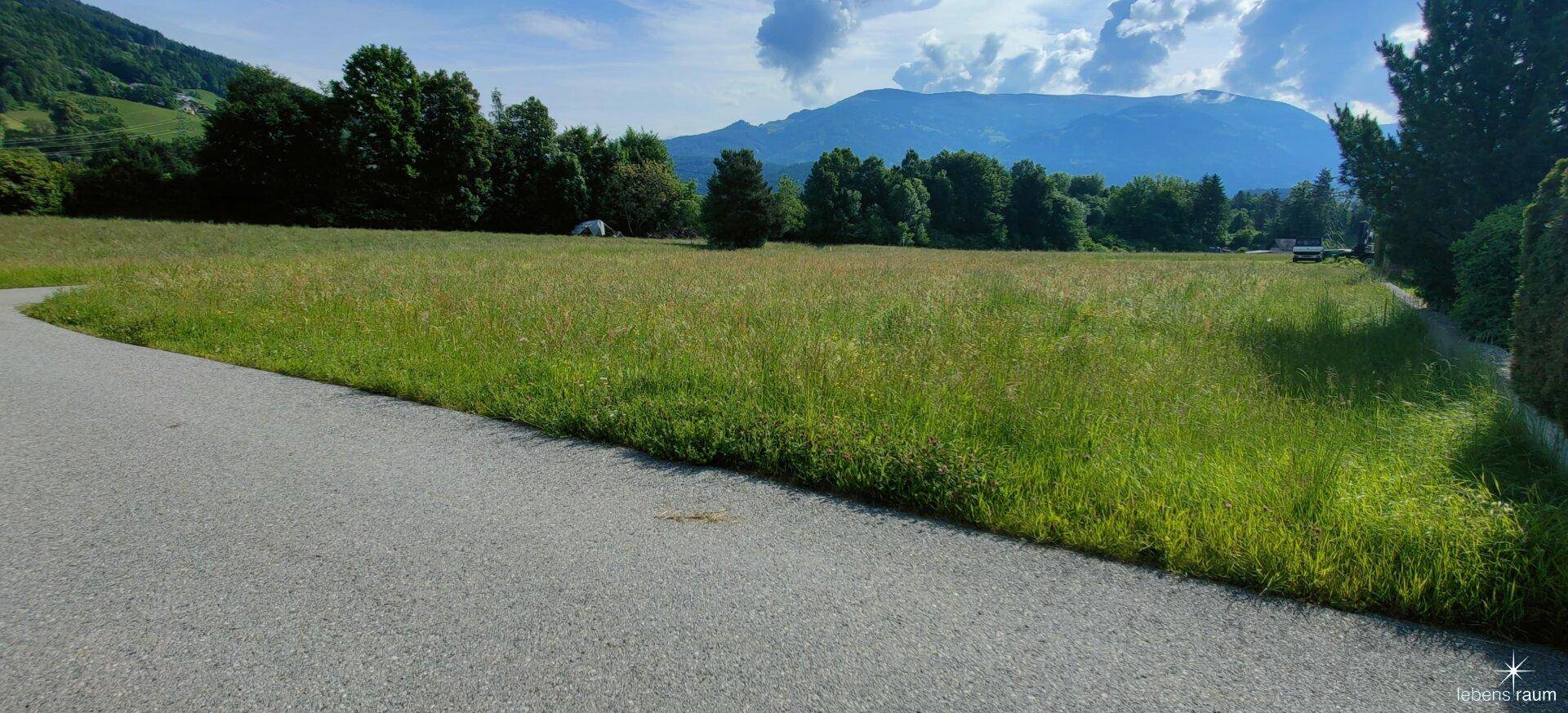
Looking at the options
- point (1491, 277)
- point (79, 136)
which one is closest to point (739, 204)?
point (1491, 277)

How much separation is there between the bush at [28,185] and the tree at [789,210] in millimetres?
50280

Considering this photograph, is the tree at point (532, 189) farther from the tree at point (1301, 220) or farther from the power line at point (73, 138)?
the tree at point (1301, 220)

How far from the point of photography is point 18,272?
1670 cm

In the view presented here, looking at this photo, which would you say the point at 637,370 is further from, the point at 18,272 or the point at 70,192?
the point at 70,192

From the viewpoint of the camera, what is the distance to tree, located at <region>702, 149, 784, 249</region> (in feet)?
120

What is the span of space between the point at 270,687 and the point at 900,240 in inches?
2615

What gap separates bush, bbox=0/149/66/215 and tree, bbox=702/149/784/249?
46.7 meters

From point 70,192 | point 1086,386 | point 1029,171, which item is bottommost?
point 1086,386

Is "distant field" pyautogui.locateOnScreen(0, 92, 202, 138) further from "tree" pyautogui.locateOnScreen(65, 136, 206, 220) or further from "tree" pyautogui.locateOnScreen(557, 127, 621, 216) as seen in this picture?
"tree" pyautogui.locateOnScreen(557, 127, 621, 216)

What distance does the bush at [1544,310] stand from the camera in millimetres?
4652

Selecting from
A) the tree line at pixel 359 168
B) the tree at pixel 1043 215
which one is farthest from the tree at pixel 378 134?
the tree at pixel 1043 215

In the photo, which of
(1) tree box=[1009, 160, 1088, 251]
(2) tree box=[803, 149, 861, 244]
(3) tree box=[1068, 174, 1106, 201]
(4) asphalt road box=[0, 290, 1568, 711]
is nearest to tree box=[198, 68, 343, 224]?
(2) tree box=[803, 149, 861, 244]

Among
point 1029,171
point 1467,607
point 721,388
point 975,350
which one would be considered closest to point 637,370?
point 721,388

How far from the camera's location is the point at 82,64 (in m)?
151
